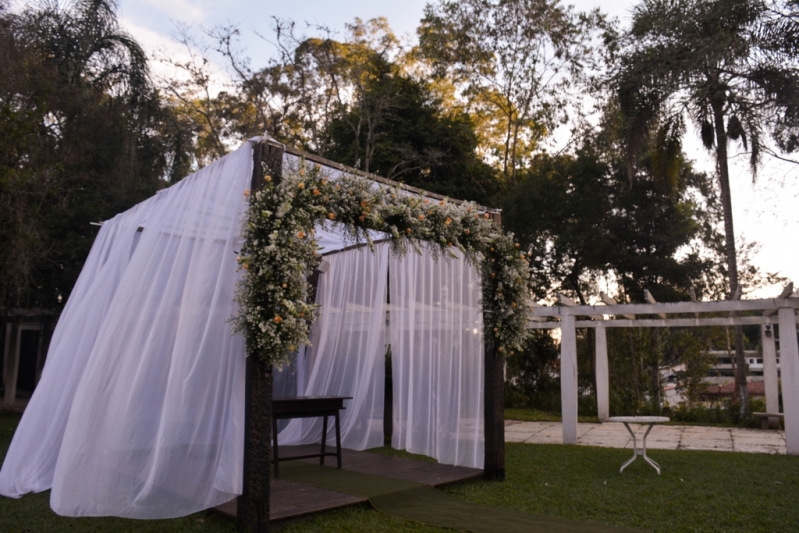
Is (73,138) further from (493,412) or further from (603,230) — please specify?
(603,230)

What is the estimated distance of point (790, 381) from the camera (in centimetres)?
788

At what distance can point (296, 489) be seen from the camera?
5.38 m

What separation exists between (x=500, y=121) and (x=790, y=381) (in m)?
11.9

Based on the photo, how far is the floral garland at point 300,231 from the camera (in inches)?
164

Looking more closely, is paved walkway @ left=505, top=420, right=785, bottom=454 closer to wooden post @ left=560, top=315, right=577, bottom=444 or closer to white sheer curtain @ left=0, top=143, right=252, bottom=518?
wooden post @ left=560, top=315, right=577, bottom=444

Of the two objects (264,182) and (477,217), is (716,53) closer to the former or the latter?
(477,217)

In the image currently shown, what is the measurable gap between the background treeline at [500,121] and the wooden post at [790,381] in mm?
3719

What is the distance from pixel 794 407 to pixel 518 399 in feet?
27.7

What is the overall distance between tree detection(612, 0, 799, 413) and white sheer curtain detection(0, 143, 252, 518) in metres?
8.78

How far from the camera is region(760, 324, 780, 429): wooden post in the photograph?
10852mm

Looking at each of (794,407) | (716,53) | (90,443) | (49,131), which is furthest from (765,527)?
(49,131)

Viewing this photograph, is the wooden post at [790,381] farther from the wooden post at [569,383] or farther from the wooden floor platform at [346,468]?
the wooden floor platform at [346,468]

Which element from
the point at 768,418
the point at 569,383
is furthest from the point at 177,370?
the point at 768,418

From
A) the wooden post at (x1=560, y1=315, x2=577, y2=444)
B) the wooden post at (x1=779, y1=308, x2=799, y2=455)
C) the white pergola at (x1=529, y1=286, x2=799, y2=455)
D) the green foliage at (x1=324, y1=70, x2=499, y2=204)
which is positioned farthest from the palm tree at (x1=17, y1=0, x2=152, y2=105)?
the wooden post at (x1=779, y1=308, x2=799, y2=455)
